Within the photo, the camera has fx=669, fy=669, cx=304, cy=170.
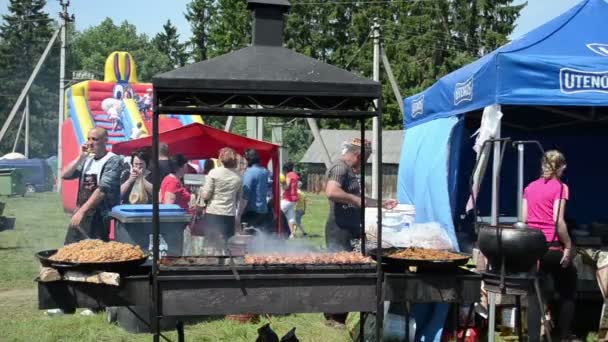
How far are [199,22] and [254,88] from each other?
65215 mm

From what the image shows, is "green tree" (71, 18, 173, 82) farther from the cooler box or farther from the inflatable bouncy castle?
the cooler box

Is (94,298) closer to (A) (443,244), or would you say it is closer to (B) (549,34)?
(A) (443,244)

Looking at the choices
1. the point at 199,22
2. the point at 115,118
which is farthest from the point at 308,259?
the point at 199,22

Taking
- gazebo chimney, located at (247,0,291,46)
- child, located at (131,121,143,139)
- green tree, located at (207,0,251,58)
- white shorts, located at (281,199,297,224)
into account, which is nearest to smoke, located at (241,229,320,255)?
gazebo chimney, located at (247,0,291,46)

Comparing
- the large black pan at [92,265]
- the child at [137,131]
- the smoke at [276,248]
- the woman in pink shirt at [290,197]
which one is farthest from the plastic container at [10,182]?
the large black pan at [92,265]

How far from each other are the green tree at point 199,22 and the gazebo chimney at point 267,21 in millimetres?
63082

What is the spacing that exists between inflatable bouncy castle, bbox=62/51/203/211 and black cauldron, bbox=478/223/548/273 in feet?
47.1

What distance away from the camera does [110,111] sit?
19938 mm

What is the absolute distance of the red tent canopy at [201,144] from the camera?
9750 mm

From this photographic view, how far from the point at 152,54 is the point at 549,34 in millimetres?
74121

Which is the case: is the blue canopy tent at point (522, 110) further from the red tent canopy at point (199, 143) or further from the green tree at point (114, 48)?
the green tree at point (114, 48)

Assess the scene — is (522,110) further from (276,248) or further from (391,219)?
(276,248)

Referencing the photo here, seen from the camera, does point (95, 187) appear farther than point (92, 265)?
Yes

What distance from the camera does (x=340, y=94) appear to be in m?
4.25
